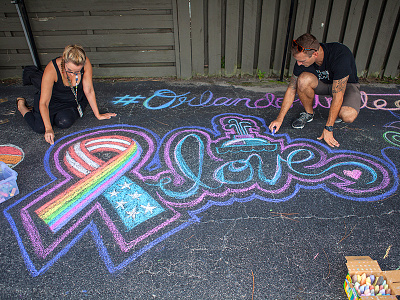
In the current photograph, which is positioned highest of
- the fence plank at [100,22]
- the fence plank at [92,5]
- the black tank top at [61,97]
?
the fence plank at [92,5]

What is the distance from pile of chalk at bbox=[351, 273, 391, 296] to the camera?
1965mm

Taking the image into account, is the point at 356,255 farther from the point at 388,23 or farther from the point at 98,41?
the point at 98,41

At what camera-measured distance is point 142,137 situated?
3971mm

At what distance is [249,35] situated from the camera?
5.68m

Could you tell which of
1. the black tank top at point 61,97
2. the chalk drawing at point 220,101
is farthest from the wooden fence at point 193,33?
the black tank top at point 61,97

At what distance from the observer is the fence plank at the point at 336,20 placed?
5.32 meters

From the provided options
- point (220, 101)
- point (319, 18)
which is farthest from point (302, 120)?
point (319, 18)

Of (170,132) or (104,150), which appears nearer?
(104,150)

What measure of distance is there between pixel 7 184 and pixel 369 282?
11.0ft

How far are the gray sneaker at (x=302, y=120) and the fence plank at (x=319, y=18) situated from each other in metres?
2.21

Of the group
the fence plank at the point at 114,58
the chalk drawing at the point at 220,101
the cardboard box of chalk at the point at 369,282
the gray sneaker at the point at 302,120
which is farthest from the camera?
the fence plank at the point at 114,58

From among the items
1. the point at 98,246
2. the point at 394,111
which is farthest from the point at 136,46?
the point at 394,111

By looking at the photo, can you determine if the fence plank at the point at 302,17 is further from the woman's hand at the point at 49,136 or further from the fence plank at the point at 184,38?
the woman's hand at the point at 49,136

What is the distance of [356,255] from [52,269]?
99.3 inches
